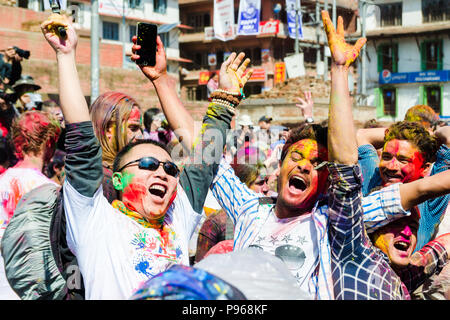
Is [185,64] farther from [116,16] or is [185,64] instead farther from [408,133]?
[408,133]

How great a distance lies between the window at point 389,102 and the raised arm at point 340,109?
40.0m

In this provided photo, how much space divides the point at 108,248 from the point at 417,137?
72.7 inches

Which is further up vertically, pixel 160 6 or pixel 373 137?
pixel 160 6

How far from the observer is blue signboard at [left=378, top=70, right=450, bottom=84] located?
125 feet

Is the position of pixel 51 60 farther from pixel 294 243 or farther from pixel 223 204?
pixel 294 243

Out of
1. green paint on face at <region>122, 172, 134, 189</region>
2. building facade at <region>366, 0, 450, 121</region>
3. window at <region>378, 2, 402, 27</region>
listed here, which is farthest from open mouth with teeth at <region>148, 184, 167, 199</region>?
window at <region>378, 2, 402, 27</region>

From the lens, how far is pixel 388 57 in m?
41.0

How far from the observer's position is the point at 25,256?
275 centimetres

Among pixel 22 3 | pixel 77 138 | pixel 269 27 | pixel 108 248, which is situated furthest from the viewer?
pixel 269 27

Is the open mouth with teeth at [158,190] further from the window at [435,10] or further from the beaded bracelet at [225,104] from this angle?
the window at [435,10]

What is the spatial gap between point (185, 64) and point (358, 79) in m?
12.8

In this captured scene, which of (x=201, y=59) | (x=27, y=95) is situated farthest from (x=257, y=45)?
(x=27, y=95)

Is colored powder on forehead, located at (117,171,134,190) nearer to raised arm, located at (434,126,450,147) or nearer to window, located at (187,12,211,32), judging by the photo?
raised arm, located at (434,126,450,147)

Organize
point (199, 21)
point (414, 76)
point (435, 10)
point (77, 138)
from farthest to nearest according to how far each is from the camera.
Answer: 1. point (199, 21)
2. point (414, 76)
3. point (435, 10)
4. point (77, 138)
